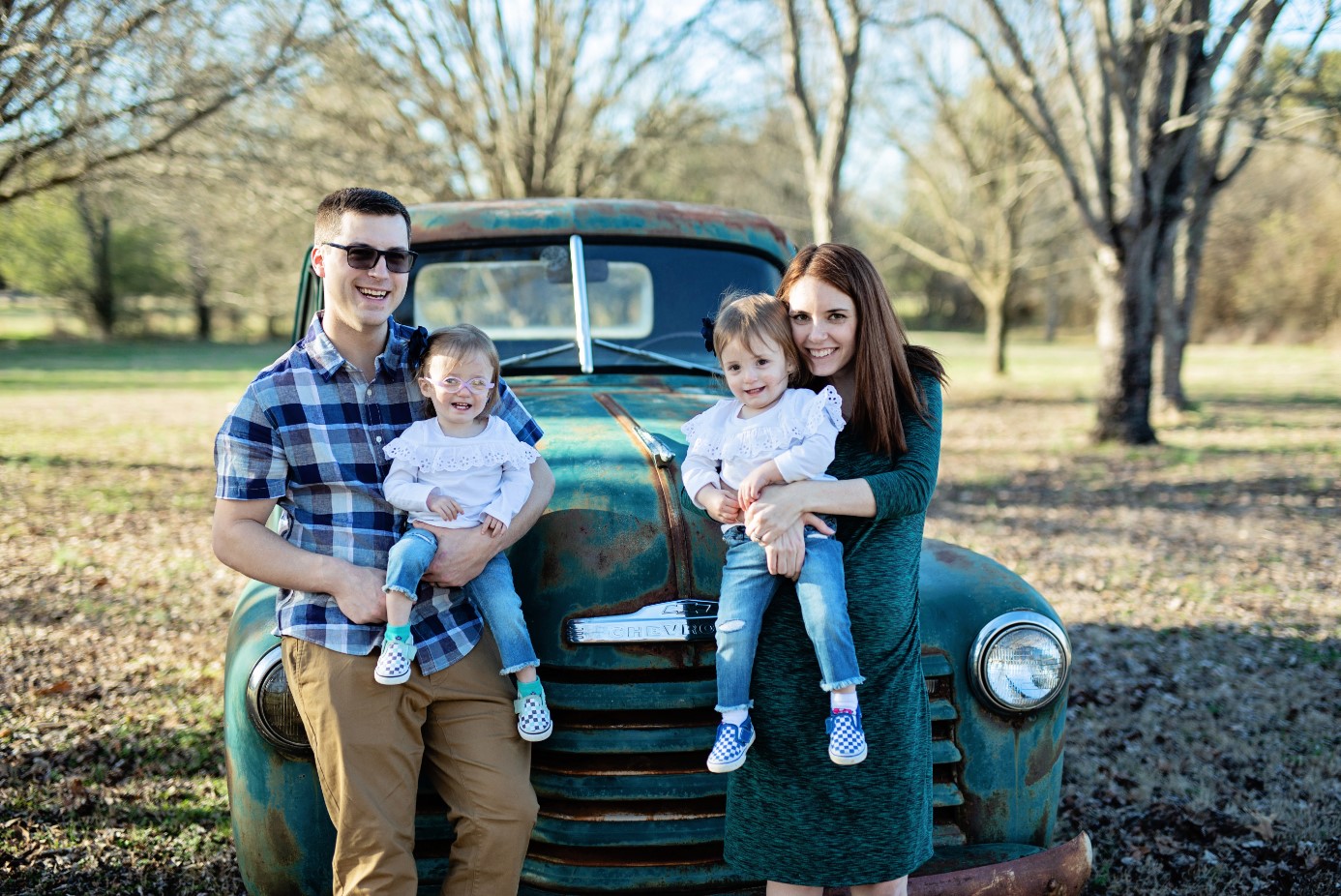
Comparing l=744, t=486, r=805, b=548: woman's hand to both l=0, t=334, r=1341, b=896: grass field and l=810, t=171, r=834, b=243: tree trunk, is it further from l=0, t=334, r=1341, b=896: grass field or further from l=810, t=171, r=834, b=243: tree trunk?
l=810, t=171, r=834, b=243: tree trunk

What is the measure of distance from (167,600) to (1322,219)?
3539 centimetres

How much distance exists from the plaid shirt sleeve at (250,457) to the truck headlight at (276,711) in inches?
15.8

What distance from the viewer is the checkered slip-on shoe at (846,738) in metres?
2.11

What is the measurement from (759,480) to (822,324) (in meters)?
0.37

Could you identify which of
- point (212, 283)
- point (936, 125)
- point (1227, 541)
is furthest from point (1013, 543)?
point (212, 283)

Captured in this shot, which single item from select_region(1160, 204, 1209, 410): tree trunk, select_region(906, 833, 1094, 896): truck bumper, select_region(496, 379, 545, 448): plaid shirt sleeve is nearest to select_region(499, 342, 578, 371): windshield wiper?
select_region(496, 379, 545, 448): plaid shirt sleeve

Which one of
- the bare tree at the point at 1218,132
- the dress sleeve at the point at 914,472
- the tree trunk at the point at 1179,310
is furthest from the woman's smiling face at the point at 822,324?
the tree trunk at the point at 1179,310

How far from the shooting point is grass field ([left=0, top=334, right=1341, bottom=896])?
345 centimetres

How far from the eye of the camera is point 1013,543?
7.42 m

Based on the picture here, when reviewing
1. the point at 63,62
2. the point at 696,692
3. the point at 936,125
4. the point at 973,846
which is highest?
the point at 936,125

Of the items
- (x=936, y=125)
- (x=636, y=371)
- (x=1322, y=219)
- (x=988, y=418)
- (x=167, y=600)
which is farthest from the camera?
(x=1322, y=219)

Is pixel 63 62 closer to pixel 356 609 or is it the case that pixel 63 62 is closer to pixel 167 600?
pixel 167 600

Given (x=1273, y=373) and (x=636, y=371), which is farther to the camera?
(x=1273, y=373)

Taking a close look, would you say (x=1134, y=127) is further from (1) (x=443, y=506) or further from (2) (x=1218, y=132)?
(1) (x=443, y=506)
